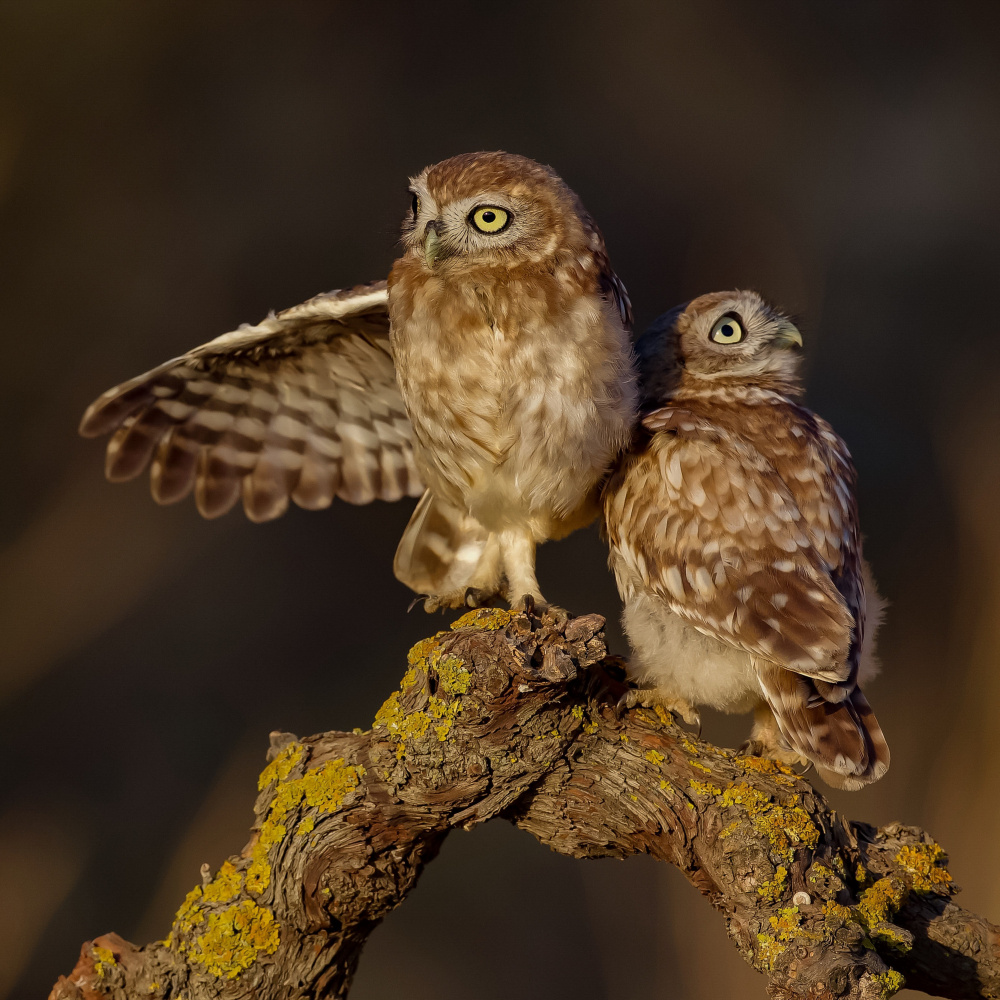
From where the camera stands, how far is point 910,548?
4105mm

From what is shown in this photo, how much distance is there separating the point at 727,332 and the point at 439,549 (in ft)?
2.73

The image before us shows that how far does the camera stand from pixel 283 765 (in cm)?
182

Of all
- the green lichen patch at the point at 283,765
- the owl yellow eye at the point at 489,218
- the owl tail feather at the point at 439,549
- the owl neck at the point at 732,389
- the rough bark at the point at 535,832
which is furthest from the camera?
the owl tail feather at the point at 439,549

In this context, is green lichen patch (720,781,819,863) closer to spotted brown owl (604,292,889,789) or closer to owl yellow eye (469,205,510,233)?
spotted brown owl (604,292,889,789)

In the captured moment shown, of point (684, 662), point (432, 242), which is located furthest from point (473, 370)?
point (684, 662)

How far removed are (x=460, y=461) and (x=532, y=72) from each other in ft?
9.46

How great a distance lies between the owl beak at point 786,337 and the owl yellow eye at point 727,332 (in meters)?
0.09

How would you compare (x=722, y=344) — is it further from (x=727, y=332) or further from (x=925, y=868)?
(x=925, y=868)

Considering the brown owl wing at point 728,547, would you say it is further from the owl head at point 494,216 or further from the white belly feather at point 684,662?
the owl head at point 494,216

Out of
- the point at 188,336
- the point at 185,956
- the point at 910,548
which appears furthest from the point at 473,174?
the point at 910,548

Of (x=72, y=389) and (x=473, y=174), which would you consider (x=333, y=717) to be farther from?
(x=473, y=174)

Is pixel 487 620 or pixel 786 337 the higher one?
pixel 786 337

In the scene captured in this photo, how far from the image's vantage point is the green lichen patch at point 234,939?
172 centimetres

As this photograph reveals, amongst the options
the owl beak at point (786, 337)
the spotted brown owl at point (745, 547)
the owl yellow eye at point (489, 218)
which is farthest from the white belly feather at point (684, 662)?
the owl yellow eye at point (489, 218)
